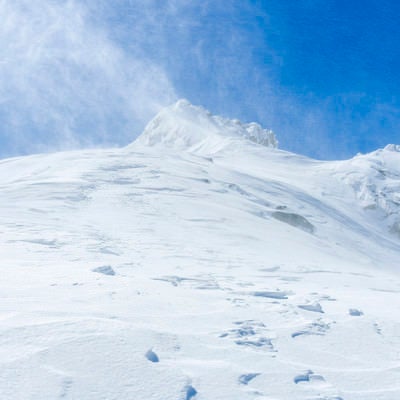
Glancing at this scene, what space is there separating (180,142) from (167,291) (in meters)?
67.1

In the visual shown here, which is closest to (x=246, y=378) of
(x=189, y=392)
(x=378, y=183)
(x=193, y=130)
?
(x=189, y=392)

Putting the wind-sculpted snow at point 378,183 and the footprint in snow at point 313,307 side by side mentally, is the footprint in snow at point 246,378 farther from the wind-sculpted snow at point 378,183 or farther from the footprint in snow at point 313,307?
the wind-sculpted snow at point 378,183

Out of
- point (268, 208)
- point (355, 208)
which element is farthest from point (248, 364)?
point (355, 208)

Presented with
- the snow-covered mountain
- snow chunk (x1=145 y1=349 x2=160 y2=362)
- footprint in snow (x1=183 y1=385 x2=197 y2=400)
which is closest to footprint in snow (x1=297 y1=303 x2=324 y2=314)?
the snow-covered mountain

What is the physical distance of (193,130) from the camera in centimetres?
7531

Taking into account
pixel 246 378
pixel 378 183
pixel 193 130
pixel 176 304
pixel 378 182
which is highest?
pixel 193 130

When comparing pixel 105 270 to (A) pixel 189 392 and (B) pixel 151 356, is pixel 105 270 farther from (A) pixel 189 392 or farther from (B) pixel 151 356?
(A) pixel 189 392

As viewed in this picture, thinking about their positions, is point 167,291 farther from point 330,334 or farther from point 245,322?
point 330,334

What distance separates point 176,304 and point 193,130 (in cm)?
6958

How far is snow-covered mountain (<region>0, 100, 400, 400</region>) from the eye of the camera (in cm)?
423

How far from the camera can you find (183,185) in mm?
26000

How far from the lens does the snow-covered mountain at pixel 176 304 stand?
4227 mm

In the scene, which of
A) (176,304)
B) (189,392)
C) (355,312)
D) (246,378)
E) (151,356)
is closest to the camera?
(189,392)

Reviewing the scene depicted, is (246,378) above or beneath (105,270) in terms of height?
beneath
